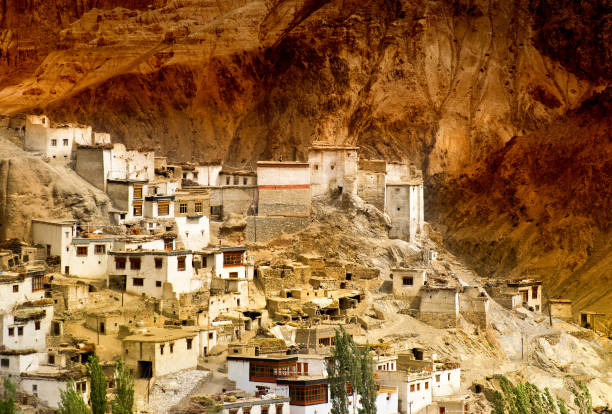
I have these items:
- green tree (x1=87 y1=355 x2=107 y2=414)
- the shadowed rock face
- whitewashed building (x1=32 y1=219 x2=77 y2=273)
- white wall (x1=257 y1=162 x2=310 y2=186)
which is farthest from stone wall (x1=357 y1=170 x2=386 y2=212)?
green tree (x1=87 y1=355 x2=107 y2=414)

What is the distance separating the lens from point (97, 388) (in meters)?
61.3

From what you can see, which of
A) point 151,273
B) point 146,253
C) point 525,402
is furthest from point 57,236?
point 525,402

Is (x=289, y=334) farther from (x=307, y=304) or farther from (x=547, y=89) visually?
(x=547, y=89)

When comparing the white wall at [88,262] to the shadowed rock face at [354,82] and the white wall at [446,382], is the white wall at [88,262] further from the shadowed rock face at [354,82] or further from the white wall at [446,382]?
the shadowed rock face at [354,82]

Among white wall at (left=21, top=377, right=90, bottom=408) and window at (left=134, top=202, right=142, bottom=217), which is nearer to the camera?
white wall at (left=21, top=377, right=90, bottom=408)

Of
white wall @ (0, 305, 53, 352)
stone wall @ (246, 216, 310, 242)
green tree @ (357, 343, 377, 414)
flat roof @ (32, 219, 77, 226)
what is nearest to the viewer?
green tree @ (357, 343, 377, 414)

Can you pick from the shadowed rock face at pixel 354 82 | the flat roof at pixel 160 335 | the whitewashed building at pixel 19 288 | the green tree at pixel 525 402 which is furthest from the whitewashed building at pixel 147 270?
the shadowed rock face at pixel 354 82

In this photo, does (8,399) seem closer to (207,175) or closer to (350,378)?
(350,378)

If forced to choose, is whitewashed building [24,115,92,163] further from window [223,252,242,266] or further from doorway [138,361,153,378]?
doorway [138,361,153,378]

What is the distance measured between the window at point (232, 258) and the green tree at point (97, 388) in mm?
15685

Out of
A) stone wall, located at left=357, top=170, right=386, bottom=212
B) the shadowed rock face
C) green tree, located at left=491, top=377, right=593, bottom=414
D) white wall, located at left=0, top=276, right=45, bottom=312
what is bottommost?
green tree, located at left=491, top=377, right=593, bottom=414

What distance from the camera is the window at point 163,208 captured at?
78.6 m

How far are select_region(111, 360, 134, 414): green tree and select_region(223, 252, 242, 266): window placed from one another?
49.5 ft

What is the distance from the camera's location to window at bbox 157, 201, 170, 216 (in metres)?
78.6
